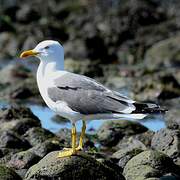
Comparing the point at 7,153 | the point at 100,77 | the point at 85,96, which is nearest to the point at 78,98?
the point at 85,96

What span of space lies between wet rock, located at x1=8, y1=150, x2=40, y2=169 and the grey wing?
6.65 ft

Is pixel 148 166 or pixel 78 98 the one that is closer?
pixel 78 98

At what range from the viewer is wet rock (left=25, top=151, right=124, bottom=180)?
1069 cm

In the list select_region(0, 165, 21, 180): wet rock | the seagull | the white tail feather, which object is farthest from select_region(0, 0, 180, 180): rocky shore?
the white tail feather

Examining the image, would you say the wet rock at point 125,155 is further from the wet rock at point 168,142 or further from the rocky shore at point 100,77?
the wet rock at point 168,142

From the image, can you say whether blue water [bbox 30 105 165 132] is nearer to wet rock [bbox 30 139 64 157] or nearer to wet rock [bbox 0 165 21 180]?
wet rock [bbox 30 139 64 157]

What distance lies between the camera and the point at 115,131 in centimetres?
1536

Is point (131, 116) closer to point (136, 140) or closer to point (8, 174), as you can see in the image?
point (8, 174)

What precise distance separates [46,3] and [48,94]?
2497 centimetres

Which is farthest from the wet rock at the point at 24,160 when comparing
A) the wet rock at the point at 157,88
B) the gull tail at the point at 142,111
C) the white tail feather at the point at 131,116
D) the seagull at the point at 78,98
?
the wet rock at the point at 157,88

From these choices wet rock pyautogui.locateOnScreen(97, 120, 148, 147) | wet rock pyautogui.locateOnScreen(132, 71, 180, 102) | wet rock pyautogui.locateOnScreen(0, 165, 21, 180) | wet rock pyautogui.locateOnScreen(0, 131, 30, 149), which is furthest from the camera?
wet rock pyautogui.locateOnScreen(132, 71, 180, 102)

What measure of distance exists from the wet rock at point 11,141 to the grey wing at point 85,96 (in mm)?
3049

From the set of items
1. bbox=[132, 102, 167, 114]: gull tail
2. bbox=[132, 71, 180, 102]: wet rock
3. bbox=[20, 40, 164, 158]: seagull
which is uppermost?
bbox=[132, 71, 180, 102]: wet rock

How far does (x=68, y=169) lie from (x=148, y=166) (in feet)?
4.96
